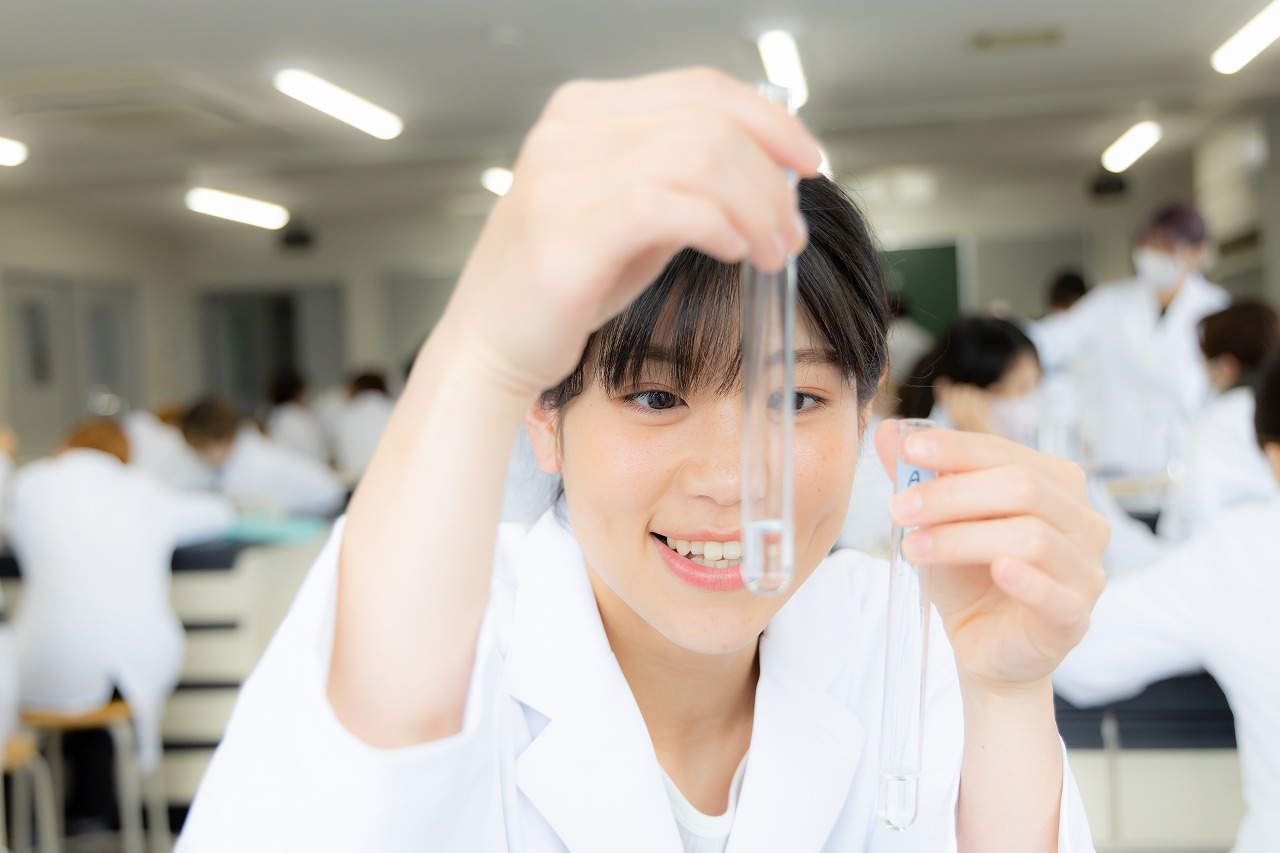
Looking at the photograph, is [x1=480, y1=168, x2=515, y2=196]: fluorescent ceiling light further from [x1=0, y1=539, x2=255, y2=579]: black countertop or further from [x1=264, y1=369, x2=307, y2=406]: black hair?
[x1=0, y1=539, x2=255, y2=579]: black countertop

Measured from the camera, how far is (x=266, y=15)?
4449mm

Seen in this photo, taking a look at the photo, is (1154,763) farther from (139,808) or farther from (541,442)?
(139,808)

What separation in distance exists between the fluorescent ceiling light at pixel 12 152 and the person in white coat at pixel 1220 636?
6638mm

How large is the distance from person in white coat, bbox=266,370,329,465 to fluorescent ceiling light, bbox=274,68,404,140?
6.71 feet

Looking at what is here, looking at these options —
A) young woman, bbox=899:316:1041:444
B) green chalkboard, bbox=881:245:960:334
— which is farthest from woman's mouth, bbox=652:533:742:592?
green chalkboard, bbox=881:245:960:334

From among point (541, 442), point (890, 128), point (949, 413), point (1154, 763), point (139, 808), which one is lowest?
point (139, 808)

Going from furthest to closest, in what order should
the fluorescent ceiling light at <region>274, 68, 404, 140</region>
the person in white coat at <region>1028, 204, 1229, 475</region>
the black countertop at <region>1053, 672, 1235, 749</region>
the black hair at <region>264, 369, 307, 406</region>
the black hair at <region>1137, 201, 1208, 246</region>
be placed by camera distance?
the black hair at <region>264, 369, 307, 406</region> → the fluorescent ceiling light at <region>274, 68, 404, 140</region> → the black hair at <region>1137, 201, 1208, 246</region> → the person in white coat at <region>1028, 204, 1229, 475</region> → the black countertop at <region>1053, 672, 1235, 749</region>

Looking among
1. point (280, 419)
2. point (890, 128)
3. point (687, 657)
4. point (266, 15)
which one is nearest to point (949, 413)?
point (687, 657)

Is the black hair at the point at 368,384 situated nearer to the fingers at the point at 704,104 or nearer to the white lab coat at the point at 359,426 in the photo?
the white lab coat at the point at 359,426

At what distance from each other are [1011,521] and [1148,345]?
4.44 meters

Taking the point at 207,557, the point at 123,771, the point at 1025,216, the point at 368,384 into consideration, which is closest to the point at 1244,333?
the point at 207,557

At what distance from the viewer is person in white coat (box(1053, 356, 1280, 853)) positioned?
4.40 ft

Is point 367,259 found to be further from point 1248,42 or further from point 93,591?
point 93,591

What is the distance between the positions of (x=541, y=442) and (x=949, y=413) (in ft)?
6.51
